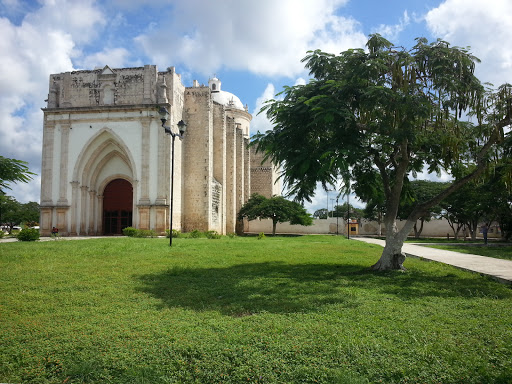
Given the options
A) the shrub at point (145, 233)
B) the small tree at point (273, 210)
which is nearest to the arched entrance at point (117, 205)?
the shrub at point (145, 233)

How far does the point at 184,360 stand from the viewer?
3701 mm

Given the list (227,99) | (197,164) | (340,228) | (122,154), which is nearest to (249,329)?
(122,154)

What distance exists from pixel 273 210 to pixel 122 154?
45.9 ft

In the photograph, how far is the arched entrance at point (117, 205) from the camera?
28.4m

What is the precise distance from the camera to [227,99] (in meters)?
46.2

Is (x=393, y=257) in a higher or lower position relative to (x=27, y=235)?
lower

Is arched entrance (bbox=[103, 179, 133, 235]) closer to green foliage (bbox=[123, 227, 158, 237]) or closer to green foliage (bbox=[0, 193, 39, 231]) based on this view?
green foliage (bbox=[123, 227, 158, 237])

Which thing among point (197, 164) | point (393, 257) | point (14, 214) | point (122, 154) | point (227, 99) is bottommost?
point (393, 257)

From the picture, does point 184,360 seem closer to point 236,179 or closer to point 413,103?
point 413,103

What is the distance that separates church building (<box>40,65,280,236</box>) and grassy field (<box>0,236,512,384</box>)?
1767 centimetres

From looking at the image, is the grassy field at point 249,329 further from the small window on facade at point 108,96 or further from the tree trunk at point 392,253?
the small window on facade at point 108,96

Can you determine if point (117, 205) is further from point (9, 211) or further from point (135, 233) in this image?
point (9, 211)

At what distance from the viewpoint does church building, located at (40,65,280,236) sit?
25484mm

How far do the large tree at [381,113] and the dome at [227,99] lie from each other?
36.5 m
